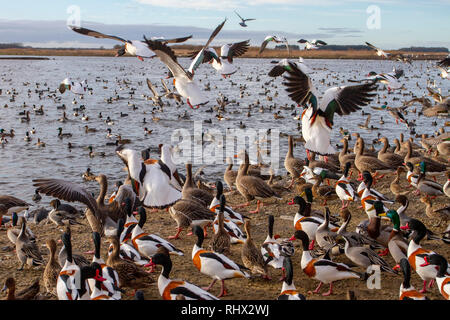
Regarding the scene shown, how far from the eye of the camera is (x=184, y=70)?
28.6ft

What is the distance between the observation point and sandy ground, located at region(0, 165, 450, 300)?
21.9 feet

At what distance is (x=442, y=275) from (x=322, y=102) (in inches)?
155

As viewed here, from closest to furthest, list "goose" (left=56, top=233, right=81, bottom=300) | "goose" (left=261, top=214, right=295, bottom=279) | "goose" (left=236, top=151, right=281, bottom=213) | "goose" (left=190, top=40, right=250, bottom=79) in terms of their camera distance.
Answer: "goose" (left=56, top=233, right=81, bottom=300) → "goose" (left=261, top=214, right=295, bottom=279) → "goose" (left=190, top=40, right=250, bottom=79) → "goose" (left=236, top=151, right=281, bottom=213)

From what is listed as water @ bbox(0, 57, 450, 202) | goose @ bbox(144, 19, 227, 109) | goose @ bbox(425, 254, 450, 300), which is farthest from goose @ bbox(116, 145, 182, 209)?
water @ bbox(0, 57, 450, 202)

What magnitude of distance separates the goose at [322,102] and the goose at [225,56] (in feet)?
5.45

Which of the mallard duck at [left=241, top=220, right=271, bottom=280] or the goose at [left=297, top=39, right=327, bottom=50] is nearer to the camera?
the mallard duck at [left=241, top=220, right=271, bottom=280]

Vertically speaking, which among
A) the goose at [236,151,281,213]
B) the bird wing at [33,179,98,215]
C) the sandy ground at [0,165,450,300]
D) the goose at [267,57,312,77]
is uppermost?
the goose at [267,57,312,77]

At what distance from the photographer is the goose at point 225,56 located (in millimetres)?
9391

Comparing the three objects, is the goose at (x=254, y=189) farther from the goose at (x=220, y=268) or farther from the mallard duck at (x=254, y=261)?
the goose at (x=220, y=268)

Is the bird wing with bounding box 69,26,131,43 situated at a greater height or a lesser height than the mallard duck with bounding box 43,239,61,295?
greater

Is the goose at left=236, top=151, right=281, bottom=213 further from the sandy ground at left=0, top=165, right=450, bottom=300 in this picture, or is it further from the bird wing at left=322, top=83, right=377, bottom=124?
the bird wing at left=322, top=83, right=377, bottom=124

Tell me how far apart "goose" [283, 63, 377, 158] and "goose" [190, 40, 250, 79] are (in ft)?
5.45

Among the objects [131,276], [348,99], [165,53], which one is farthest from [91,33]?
[348,99]
